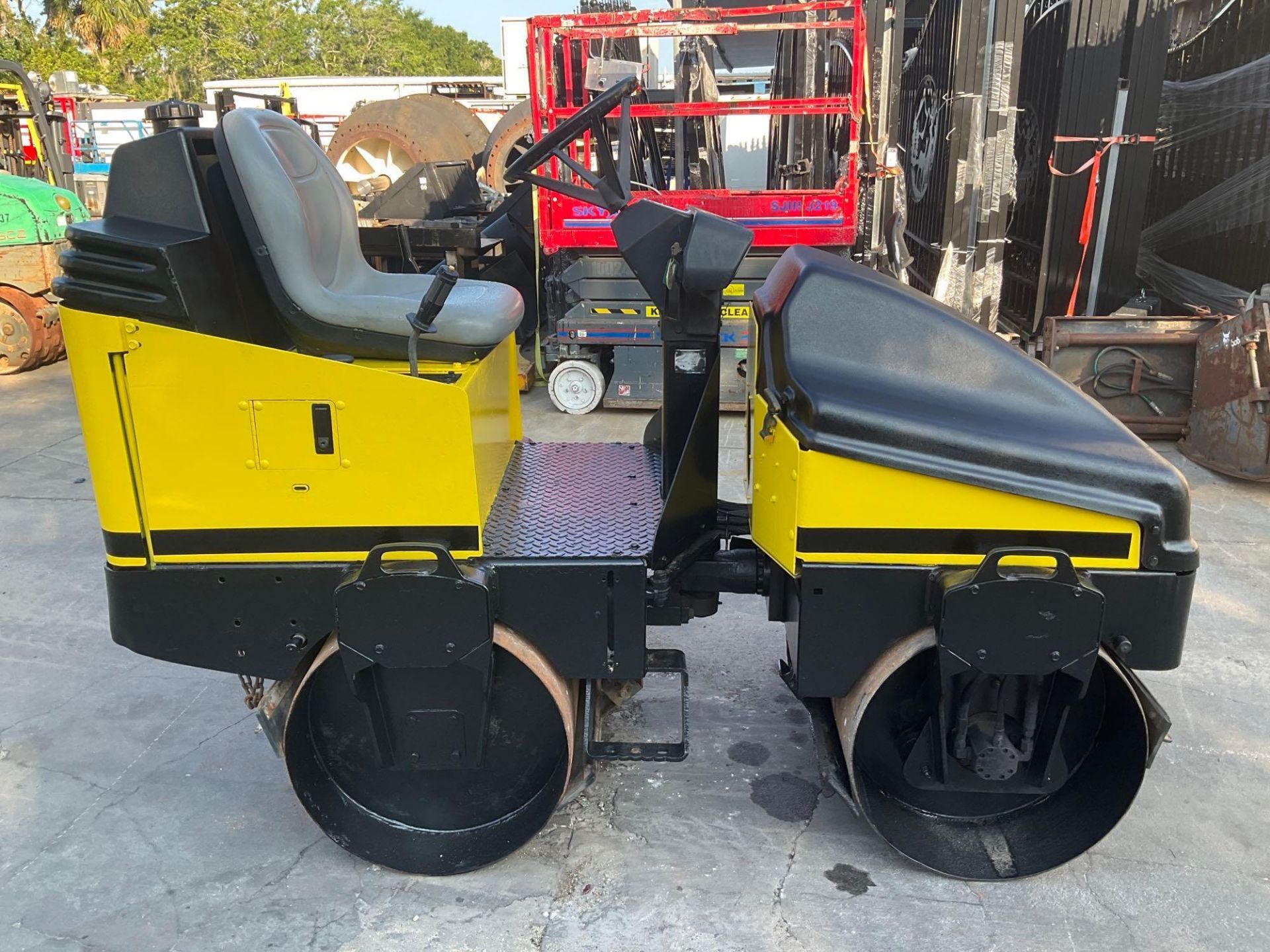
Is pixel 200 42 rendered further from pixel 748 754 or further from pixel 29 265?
pixel 748 754

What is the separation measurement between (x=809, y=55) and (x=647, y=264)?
6.02 meters

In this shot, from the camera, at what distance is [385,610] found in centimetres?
235

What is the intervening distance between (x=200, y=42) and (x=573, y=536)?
117ft

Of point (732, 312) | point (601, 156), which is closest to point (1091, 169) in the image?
point (732, 312)

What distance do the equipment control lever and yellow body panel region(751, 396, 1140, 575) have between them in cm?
83

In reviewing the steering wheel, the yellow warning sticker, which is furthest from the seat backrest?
the yellow warning sticker

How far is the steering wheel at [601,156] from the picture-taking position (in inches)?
104

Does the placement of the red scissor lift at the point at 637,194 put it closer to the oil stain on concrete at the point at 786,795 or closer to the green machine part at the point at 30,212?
the oil stain on concrete at the point at 786,795

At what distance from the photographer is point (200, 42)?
106 ft

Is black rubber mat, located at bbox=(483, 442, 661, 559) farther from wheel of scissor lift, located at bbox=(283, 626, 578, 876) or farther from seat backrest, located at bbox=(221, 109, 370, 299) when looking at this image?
seat backrest, located at bbox=(221, 109, 370, 299)

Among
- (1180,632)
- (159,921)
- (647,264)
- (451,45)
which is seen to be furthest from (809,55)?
(451,45)

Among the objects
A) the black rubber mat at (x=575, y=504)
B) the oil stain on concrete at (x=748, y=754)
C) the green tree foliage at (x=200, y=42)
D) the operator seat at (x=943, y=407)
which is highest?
the green tree foliage at (x=200, y=42)

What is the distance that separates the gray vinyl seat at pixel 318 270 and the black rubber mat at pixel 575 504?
47 centimetres

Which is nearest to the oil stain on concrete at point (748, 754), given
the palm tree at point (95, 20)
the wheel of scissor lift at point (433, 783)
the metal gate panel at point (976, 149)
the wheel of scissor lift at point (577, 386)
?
the wheel of scissor lift at point (433, 783)
